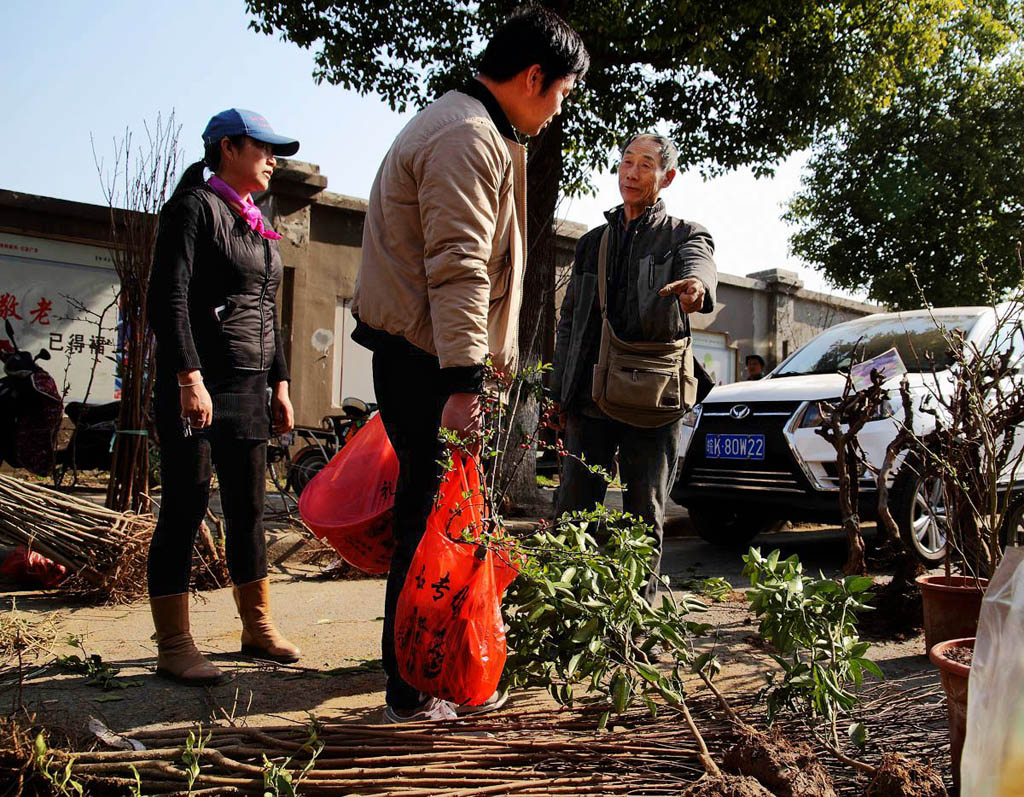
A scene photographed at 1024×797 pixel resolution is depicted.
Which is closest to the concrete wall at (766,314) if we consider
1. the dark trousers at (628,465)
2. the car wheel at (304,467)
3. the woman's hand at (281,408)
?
the car wheel at (304,467)

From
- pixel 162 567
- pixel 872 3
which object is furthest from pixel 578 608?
pixel 872 3

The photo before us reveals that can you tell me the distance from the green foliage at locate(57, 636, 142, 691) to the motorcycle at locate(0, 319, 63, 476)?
4646 mm

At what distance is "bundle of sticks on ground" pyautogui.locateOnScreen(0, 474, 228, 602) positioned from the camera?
13.2ft

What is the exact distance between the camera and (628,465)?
3.37 meters

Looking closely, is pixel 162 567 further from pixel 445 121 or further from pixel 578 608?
pixel 445 121

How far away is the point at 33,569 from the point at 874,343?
572 centimetres

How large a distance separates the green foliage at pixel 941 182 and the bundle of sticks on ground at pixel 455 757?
16061 mm

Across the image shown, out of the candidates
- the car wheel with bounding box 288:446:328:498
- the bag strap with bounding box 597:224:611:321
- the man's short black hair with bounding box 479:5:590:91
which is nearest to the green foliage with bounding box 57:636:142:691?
the bag strap with bounding box 597:224:611:321

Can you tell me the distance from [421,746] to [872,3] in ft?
26.9

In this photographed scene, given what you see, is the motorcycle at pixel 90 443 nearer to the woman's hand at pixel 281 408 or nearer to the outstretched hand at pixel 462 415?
the woman's hand at pixel 281 408

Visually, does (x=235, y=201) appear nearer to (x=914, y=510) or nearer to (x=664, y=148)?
(x=664, y=148)

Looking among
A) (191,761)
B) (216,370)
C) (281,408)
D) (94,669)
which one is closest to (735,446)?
(281,408)

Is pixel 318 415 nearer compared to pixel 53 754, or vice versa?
pixel 53 754

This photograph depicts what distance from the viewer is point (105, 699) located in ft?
8.72
